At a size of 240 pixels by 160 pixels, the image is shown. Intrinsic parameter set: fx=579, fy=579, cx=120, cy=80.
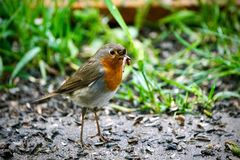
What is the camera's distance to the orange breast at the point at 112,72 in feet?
13.6

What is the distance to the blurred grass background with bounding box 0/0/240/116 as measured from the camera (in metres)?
→ 4.91

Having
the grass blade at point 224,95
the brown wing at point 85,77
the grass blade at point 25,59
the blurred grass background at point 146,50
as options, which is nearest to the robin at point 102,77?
the brown wing at point 85,77

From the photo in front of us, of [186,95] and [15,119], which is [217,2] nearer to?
[186,95]

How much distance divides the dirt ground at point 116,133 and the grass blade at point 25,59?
32 centimetres

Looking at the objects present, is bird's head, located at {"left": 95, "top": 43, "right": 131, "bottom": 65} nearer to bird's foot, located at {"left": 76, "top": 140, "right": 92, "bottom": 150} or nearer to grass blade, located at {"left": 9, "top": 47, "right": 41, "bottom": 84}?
bird's foot, located at {"left": 76, "top": 140, "right": 92, "bottom": 150}

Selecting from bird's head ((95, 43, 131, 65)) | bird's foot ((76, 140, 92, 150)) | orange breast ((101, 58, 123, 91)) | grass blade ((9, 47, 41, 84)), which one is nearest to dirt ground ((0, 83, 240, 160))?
bird's foot ((76, 140, 92, 150))

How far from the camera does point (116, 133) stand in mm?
4445

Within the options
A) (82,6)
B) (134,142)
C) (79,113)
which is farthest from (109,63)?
(82,6)

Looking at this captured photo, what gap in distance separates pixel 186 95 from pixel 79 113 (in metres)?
0.93

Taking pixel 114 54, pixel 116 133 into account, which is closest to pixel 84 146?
pixel 116 133

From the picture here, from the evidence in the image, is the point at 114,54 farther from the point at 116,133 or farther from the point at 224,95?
the point at 224,95

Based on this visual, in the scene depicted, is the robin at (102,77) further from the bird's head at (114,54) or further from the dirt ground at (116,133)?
the dirt ground at (116,133)

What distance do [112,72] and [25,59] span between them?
4.82 ft

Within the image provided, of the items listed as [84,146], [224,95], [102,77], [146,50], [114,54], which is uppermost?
[146,50]
